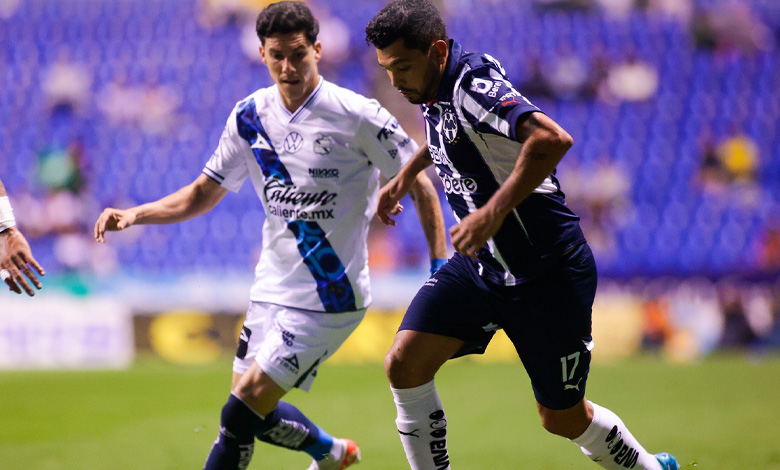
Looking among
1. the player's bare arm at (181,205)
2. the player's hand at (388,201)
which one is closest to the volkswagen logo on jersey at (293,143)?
the player's bare arm at (181,205)

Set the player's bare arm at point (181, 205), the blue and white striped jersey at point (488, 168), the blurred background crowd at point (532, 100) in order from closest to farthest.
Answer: the blue and white striped jersey at point (488, 168) → the player's bare arm at point (181, 205) → the blurred background crowd at point (532, 100)

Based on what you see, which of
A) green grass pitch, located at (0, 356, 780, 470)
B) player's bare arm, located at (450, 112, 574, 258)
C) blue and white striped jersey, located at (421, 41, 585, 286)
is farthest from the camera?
green grass pitch, located at (0, 356, 780, 470)

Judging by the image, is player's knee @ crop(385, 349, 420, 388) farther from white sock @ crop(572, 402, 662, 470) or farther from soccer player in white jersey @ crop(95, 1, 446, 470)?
white sock @ crop(572, 402, 662, 470)

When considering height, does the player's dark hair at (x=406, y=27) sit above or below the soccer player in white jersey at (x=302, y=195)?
above

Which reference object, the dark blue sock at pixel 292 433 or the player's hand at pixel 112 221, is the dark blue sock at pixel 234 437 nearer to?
the dark blue sock at pixel 292 433

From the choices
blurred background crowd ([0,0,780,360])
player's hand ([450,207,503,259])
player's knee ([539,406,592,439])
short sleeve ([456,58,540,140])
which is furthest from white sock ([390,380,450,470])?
blurred background crowd ([0,0,780,360])

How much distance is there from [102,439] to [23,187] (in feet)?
29.3

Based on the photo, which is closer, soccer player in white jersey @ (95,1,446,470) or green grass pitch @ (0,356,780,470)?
soccer player in white jersey @ (95,1,446,470)

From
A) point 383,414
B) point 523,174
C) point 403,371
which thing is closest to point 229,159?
point 403,371

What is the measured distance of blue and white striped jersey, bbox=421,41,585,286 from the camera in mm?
3323

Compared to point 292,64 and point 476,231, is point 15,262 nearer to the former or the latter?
point 292,64

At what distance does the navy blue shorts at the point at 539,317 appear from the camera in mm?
3664

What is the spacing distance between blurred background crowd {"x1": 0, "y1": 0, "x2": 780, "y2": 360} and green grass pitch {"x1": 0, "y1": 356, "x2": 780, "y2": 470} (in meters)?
1.47

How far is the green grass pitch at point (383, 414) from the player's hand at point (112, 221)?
180cm
